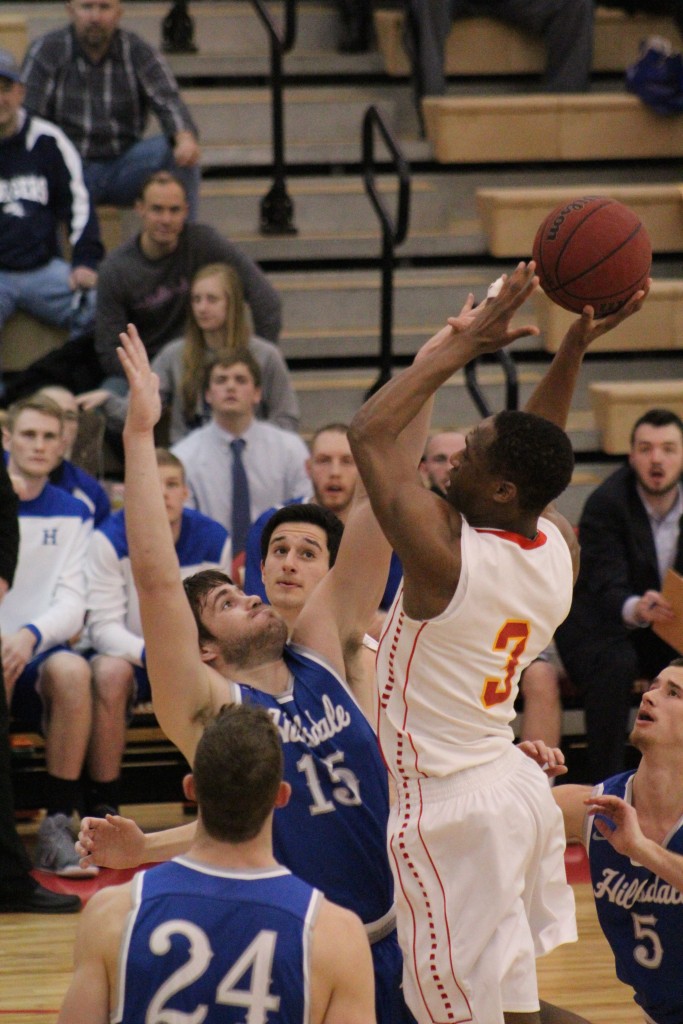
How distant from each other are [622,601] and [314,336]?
271 cm

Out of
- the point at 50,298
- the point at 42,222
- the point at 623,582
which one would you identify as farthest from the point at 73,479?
the point at 623,582

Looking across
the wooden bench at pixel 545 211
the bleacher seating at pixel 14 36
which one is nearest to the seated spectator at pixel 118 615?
the wooden bench at pixel 545 211

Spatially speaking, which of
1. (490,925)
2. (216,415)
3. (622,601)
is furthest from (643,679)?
(490,925)

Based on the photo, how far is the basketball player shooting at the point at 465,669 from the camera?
10.1 ft

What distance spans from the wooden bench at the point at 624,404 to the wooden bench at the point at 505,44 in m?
2.31

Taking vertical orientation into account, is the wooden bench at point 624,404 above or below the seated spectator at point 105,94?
below

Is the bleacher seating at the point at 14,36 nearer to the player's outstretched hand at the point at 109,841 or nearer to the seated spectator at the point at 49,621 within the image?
the seated spectator at the point at 49,621

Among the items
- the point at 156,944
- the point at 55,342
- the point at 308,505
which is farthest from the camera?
the point at 55,342

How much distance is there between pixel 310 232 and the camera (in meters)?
8.69

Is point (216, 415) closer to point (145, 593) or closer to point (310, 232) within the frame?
point (310, 232)

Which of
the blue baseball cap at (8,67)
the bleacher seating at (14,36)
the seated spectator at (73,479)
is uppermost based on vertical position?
the bleacher seating at (14,36)

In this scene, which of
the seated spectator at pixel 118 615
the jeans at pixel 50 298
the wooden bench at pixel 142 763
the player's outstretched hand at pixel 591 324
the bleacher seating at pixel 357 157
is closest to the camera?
the player's outstretched hand at pixel 591 324

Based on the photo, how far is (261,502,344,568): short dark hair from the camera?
150 inches

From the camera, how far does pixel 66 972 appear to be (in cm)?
489
